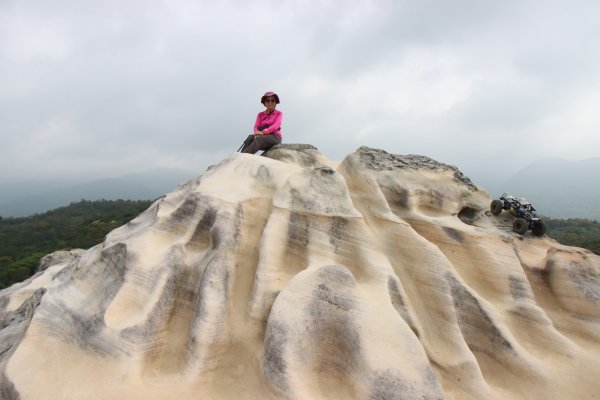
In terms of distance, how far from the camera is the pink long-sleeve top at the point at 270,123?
9.09 meters

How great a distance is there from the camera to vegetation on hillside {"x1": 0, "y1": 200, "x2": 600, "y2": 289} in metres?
34.0

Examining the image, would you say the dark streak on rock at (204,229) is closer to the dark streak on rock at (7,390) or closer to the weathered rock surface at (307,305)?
the weathered rock surface at (307,305)

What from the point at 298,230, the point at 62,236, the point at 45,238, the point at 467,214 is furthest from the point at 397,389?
the point at 45,238

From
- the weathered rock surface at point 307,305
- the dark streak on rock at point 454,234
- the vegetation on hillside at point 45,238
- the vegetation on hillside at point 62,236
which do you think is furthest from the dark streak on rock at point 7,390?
the vegetation on hillside at point 62,236

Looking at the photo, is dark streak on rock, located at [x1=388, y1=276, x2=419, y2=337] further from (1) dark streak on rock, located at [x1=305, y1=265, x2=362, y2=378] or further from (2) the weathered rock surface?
(1) dark streak on rock, located at [x1=305, y1=265, x2=362, y2=378]

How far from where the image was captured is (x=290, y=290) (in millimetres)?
4906

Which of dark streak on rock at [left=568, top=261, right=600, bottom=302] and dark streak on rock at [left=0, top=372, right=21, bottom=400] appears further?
dark streak on rock at [left=568, top=261, right=600, bottom=302]

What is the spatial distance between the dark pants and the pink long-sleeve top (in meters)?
0.13

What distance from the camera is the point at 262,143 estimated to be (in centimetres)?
905

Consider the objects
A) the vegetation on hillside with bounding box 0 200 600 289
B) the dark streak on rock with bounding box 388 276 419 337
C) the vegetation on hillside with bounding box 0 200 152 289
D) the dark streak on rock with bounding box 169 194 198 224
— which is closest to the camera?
the dark streak on rock with bounding box 388 276 419 337

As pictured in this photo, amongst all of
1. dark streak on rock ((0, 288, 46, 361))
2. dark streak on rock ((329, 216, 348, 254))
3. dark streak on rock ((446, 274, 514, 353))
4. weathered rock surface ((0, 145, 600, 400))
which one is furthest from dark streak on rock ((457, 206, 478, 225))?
dark streak on rock ((0, 288, 46, 361))

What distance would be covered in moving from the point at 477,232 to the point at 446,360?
9.73 ft

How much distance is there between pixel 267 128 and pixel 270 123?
180 mm

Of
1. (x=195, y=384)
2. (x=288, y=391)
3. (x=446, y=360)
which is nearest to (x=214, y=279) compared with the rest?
(x=195, y=384)
